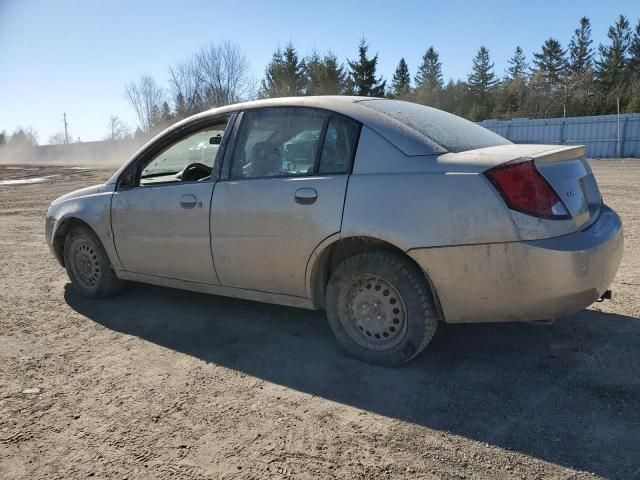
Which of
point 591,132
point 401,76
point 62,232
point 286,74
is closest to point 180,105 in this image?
point 286,74

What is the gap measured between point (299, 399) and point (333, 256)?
1.00 meters

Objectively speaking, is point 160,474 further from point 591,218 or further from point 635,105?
point 635,105

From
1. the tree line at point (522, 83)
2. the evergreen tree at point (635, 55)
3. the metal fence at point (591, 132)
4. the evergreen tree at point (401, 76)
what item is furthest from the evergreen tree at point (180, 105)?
the evergreen tree at point (635, 55)

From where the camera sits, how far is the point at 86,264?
4.86m

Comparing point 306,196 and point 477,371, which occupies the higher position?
point 306,196

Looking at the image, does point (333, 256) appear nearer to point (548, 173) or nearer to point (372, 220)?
point (372, 220)

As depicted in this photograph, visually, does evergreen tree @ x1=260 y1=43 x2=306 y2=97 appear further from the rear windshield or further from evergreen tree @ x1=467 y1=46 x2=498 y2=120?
the rear windshield

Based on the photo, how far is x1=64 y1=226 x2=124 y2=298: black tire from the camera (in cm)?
471

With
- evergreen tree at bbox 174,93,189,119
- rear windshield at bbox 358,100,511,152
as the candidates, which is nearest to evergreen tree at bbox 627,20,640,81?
evergreen tree at bbox 174,93,189,119

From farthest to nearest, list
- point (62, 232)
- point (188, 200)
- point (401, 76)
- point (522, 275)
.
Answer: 1. point (401, 76)
2. point (62, 232)
3. point (188, 200)
4. point (522, 275)

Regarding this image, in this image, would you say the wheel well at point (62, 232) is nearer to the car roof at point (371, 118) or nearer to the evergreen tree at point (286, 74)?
the car roof at point (371, 118)

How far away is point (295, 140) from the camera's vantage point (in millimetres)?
3576

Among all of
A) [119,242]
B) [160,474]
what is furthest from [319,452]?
[119,242]

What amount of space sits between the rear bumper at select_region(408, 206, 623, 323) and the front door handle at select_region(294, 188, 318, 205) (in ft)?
2.43
